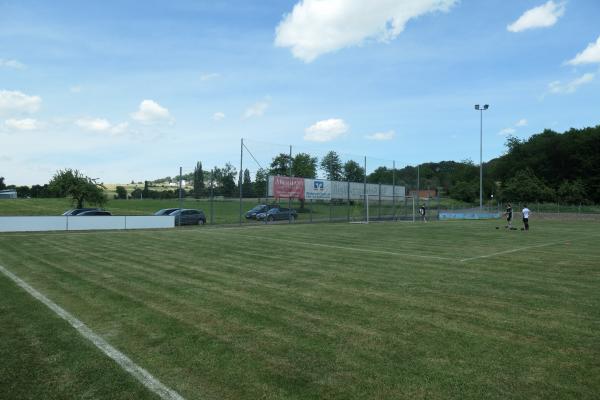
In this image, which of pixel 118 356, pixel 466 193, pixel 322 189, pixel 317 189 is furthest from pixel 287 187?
pixel 466 193

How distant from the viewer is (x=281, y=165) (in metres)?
33.5

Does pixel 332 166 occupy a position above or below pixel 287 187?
above

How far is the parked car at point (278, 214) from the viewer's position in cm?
3466

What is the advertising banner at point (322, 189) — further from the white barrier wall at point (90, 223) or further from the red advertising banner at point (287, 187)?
the white barrier wall at point (90, 223)

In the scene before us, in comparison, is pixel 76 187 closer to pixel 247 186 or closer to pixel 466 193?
pixel 247 186

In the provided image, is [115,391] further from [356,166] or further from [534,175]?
[534,175]

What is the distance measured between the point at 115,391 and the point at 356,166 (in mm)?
37368

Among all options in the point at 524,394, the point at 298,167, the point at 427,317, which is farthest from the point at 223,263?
the point at 298,167

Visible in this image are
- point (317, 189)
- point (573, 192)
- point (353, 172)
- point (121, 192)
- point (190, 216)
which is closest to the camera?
point (190, 216)

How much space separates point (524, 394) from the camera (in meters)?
3.94

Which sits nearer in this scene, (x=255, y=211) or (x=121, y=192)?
(x=255, y=211)

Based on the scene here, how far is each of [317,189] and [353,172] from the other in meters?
5.33

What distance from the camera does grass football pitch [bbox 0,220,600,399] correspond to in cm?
413

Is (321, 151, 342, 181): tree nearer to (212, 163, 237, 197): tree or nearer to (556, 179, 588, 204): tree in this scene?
(212, 163, 237, 197): tree
